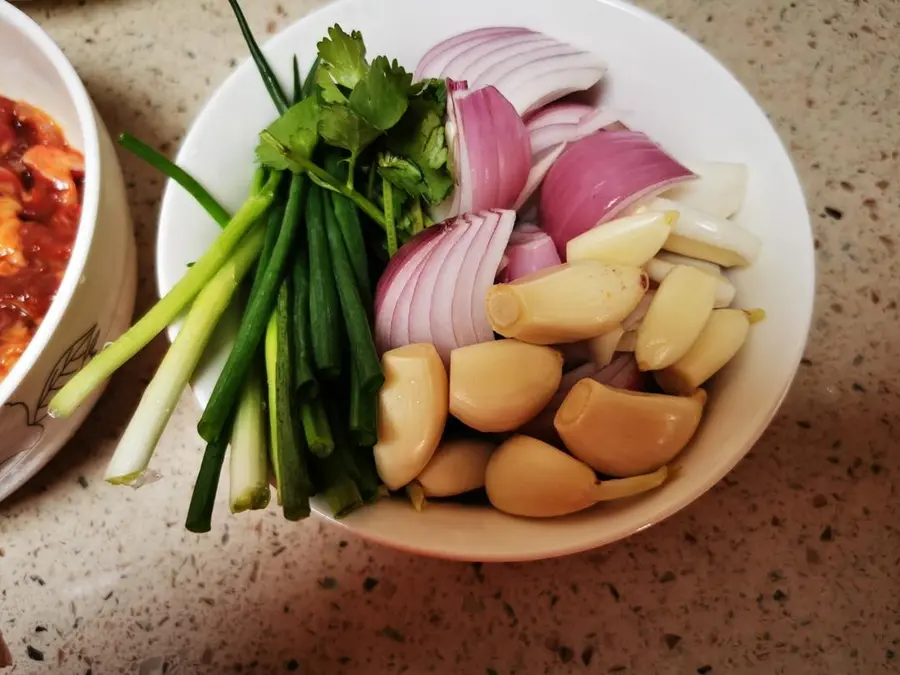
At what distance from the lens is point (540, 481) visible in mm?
562

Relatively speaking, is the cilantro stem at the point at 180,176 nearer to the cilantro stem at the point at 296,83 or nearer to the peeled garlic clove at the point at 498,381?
the cilantro stem at the point at 296,83

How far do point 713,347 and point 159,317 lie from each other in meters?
0.43

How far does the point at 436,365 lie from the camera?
575 mm

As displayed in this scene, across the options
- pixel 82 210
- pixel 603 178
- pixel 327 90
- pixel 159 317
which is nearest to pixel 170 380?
pixel 159 317

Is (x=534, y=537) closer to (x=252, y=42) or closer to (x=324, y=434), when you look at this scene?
(x=324, y=434)

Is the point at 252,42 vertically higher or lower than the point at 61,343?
higher

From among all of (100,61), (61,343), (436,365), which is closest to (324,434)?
(436,365)

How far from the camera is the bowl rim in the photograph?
0.56 m

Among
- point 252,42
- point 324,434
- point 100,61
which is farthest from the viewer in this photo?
point 100,61

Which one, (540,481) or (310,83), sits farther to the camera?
(310,83)

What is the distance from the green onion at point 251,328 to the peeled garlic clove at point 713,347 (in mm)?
322

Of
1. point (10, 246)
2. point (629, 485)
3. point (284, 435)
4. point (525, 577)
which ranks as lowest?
point (525, 577)

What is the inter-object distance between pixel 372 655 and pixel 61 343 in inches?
14.7

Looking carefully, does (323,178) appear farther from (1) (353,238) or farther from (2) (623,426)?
(2) (623,426)
